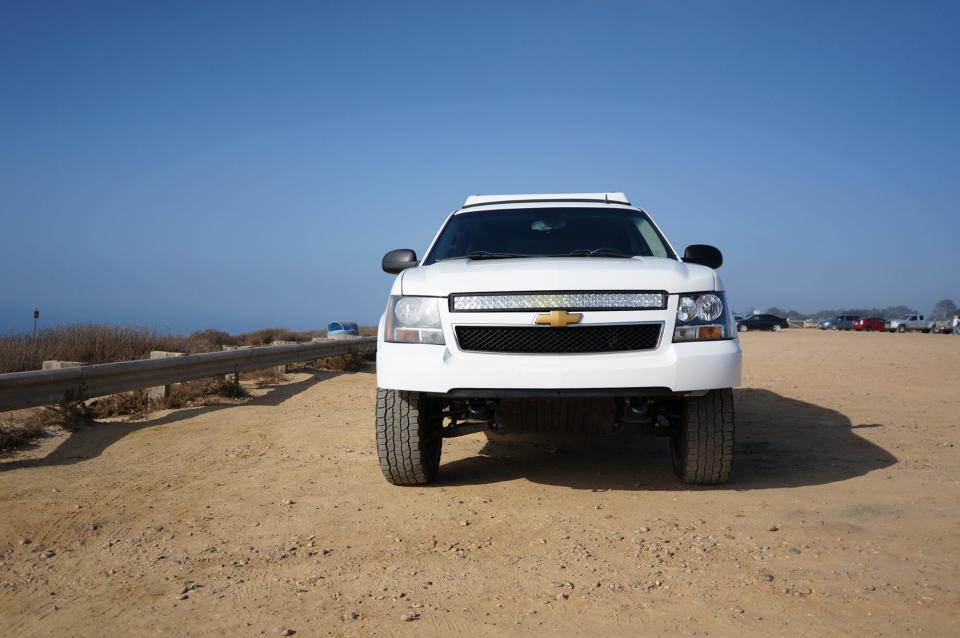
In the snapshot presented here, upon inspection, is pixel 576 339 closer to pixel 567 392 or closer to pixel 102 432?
pixel 567 392

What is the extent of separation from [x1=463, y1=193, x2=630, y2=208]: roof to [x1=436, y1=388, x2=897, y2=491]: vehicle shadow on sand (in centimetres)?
194

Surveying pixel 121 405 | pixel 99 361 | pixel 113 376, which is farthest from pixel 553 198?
pixel 99 361

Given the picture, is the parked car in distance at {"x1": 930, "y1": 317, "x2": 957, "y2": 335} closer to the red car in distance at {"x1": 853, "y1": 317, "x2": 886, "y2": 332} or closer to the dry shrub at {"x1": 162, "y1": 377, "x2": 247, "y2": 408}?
the red car in distance at {"x1": 853, "y1": 317, "x2": 886, "y2": 332}

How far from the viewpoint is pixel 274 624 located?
2.45 metres

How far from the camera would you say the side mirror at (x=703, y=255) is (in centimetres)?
488

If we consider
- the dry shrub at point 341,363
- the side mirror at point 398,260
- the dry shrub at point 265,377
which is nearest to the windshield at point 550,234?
the side mirror at point 398,260

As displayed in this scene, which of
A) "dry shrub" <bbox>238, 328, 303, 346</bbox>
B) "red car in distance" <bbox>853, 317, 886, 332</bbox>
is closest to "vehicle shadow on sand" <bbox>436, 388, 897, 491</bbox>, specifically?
"dry shrub" <bbox>238, 328, 303, 346</bbox>

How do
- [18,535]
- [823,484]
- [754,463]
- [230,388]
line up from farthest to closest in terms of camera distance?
[230,388] → [754,463] → [823,484] → [18,535]

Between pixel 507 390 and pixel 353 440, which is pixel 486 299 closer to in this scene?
pixel 507 390

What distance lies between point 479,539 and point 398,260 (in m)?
2.32

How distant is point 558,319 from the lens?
151 inches

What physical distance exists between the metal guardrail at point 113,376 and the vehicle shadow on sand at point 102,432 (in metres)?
0.32

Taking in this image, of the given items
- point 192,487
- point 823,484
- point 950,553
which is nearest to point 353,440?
point 192,487

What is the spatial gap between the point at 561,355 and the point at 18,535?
112 inches
